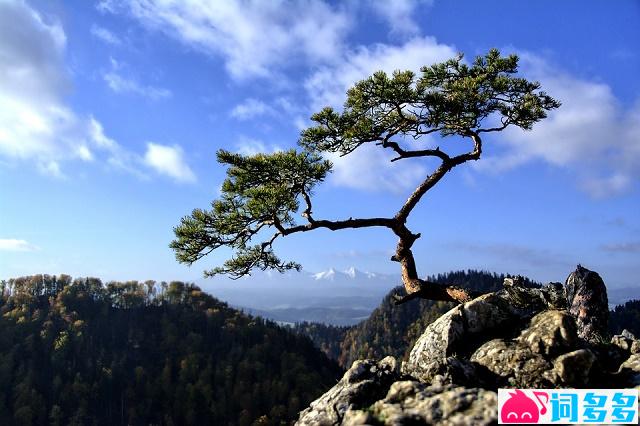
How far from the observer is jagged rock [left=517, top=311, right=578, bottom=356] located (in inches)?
425

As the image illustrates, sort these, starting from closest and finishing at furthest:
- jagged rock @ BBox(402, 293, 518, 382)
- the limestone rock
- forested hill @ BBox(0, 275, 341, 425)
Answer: the limestone rock
jagged rock @ BBox(402, 293, 518, 382)
forested hill @ BBox(0, 275, 341, 425)

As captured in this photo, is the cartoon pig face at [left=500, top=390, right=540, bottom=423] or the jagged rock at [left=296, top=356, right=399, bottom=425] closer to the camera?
the cartoon pig face at [left=500, top=390, right=540, bottom=423]

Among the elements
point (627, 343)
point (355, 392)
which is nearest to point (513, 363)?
point (355, 392)

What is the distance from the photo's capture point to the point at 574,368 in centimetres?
1016

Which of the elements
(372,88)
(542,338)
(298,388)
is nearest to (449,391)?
(542,338)

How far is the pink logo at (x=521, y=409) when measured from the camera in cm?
885

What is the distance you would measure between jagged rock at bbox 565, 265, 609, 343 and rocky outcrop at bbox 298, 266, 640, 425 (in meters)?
0.64

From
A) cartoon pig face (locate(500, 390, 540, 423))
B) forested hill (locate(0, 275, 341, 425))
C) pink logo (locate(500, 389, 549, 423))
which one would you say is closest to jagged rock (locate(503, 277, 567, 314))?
pink logo (locate(500, 389, 549, 423))

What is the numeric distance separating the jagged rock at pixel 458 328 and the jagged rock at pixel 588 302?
3097 mm

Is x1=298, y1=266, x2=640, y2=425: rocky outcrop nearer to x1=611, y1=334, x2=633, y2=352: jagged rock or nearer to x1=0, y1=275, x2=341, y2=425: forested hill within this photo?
x1=611, y1=334, x2=633, y2=352: jagged rock

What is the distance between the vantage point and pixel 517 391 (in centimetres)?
957

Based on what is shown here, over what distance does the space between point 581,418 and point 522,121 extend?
9838 mm

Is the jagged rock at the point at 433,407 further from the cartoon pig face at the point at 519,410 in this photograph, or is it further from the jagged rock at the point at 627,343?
the jagged rock at the point at 627,343

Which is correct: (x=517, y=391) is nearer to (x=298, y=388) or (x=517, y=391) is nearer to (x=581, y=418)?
(x=581, y=418)
